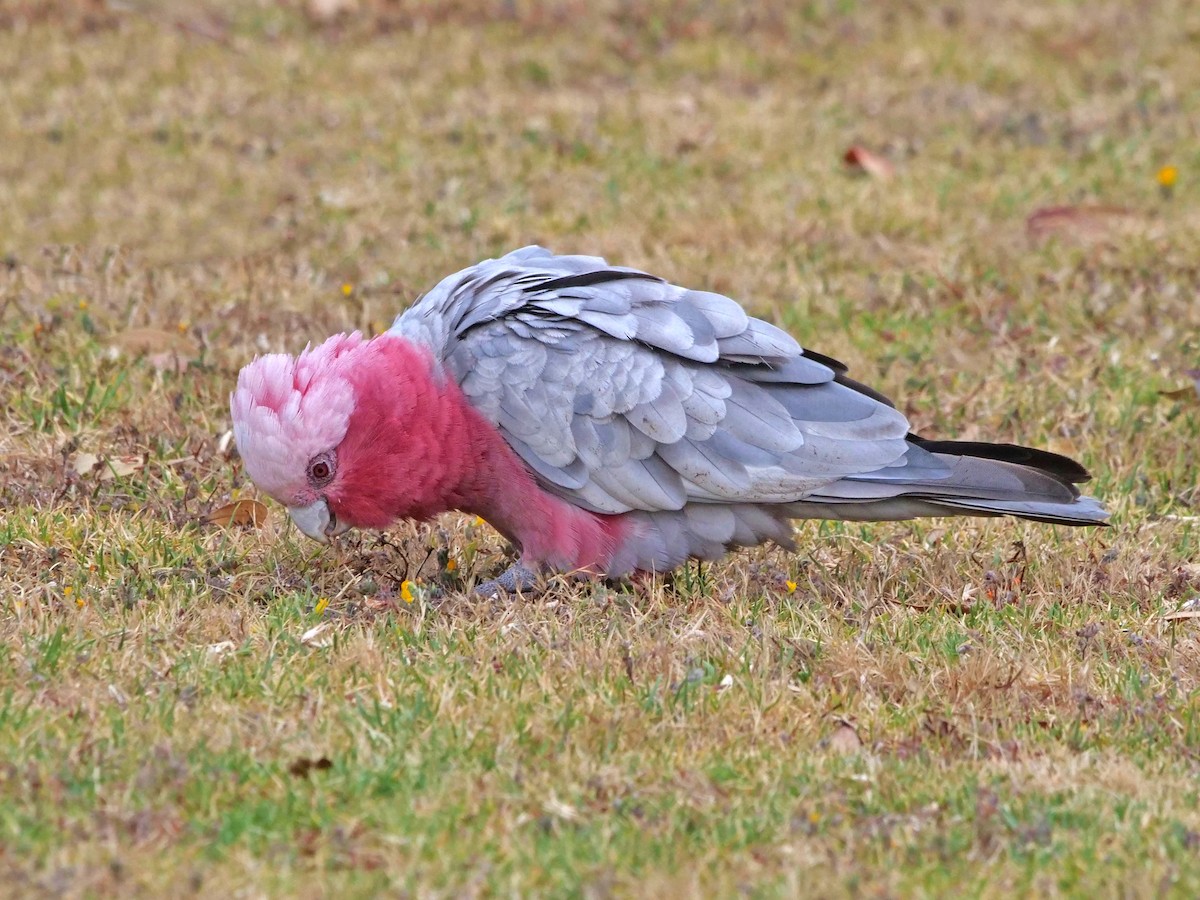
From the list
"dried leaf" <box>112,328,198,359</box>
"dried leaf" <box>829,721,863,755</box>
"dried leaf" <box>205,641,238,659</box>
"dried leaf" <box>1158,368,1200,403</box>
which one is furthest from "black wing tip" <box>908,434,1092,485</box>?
"dried leaf" <box>112,328,198,359</box>

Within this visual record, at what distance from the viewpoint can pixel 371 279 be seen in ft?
22.9

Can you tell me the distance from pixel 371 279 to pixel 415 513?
2.71 metres

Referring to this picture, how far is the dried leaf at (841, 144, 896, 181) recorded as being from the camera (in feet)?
26.5

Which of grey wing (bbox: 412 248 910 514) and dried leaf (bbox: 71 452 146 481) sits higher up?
grey wing (bbox: 412 248 910 514)

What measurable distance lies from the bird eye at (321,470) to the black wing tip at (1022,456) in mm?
1571

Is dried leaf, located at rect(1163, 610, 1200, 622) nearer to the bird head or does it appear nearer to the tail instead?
the tail

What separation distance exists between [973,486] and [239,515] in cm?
212

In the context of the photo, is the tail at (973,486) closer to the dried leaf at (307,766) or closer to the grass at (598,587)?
the grass at (598,587)

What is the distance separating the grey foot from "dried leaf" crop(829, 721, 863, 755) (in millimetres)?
1092

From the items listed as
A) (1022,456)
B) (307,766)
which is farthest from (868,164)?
(307,766)

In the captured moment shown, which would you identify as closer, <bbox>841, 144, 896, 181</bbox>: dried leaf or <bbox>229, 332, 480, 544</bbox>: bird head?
<bbox>229, 332, 480, 544</bbox>: bird head

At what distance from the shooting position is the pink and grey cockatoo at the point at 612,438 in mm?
4316

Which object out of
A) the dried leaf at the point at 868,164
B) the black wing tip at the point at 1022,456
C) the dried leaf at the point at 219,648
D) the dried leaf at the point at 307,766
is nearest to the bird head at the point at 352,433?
the dried leaf at the point at 219,648

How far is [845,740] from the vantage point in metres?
3.59
